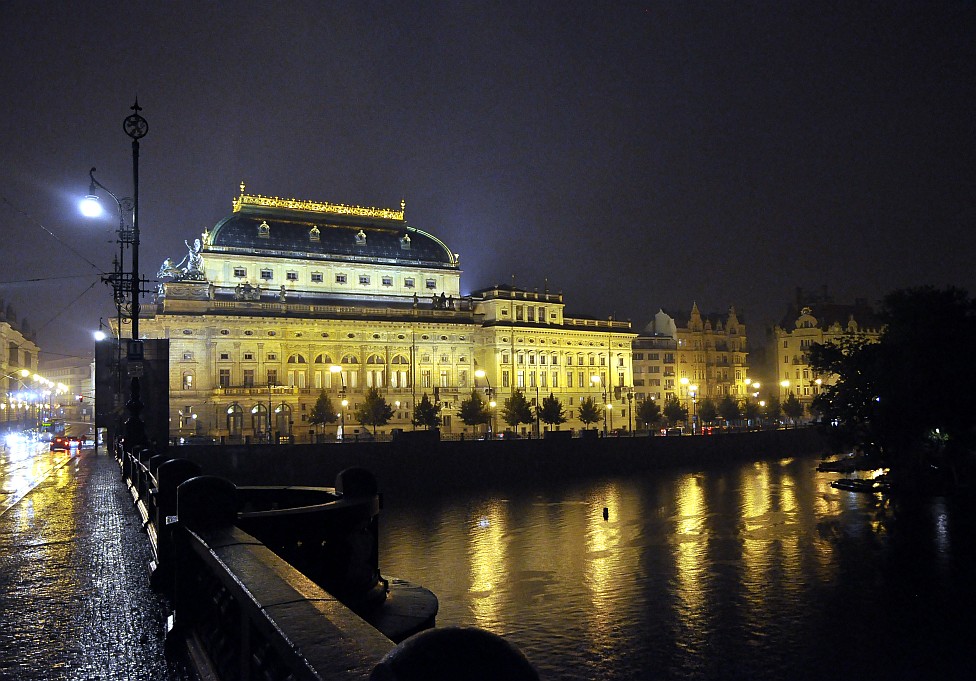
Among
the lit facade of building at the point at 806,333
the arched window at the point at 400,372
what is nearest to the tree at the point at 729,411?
the lit facade of building at the point at 806,333

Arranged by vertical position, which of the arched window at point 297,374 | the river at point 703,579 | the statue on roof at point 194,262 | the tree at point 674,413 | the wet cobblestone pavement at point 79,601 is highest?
the statue on roof at point 194,262

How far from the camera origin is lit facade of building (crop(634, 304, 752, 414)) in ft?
417

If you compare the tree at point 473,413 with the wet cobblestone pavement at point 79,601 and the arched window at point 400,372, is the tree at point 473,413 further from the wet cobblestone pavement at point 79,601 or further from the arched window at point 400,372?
the wet cobblestone pavement at point 79,601

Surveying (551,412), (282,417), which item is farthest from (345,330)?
(551,412)

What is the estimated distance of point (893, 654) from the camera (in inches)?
969

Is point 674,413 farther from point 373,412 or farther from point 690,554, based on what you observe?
point 690,554

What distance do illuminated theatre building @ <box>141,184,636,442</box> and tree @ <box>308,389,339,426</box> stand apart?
9.10ft

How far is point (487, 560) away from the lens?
36406mm

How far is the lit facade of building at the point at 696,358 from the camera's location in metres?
127

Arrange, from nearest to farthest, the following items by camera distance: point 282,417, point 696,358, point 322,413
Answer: point 322,413
point 282,417
point 696,358

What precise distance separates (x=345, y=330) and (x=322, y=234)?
13750 millimetres

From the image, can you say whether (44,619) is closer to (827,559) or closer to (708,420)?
(827,559)

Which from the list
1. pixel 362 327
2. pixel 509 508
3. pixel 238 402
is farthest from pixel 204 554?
pixel 362 327

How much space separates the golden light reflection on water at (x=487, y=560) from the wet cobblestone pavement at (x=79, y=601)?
1355cm
